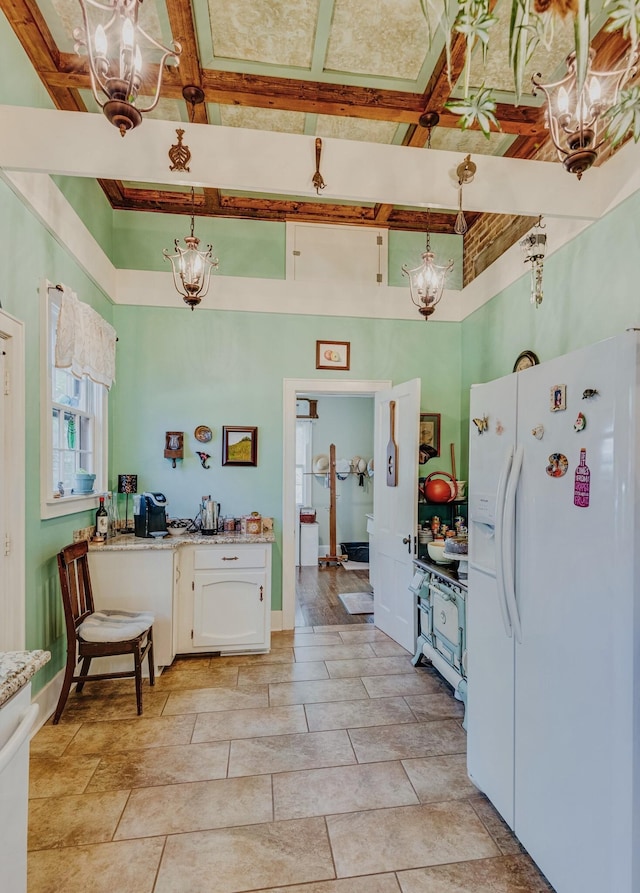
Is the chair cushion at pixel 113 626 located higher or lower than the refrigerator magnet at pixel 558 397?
lower

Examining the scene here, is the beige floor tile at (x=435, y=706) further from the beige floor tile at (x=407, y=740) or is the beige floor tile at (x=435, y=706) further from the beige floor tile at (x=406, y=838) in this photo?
the beige floor tile at (x=406, y=838)

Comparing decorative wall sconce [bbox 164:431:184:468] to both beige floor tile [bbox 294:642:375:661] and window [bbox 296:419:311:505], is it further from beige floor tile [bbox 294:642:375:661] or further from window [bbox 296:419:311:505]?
window [bbox 296:419:311:505]

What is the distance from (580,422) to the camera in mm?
1491

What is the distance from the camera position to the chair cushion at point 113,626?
8.98 feet

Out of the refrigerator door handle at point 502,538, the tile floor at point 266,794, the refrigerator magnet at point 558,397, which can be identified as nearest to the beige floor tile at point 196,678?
the tile floor at point 266,794

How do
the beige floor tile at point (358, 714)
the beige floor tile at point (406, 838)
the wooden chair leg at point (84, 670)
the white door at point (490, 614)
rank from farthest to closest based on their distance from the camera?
the wooden chair leg at point (84, 670) → the beige floor tile at point (358, 714) → the white door at point (490, 614) → the beige floor tile at point (406, 838)

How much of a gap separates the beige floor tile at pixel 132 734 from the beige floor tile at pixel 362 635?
5.03 feet

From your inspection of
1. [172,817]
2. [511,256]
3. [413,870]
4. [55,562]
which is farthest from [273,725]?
[511,256]

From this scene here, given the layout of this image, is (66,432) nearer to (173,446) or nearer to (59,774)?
(173,446)

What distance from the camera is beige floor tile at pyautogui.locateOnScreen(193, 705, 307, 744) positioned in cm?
255

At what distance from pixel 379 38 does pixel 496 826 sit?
12.3ft

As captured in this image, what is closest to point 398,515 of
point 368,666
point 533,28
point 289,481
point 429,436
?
point 429,436

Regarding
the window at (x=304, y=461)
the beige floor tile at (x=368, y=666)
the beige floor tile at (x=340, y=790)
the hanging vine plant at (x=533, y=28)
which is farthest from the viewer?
the window at (x=304, y=461)

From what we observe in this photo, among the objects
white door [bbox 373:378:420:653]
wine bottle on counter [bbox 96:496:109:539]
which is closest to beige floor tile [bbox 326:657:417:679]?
white door [bbox 373:378:420:653]
